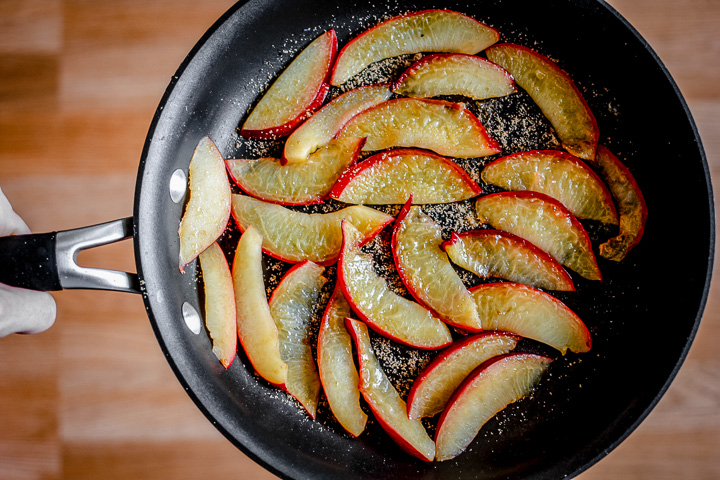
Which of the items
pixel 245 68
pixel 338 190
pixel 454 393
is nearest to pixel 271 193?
pixel 338 190

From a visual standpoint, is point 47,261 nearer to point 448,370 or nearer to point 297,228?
point 297,228

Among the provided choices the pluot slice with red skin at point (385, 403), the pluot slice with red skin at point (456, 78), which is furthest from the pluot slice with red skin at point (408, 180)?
the pluot slice with red skin at point (385, 403)

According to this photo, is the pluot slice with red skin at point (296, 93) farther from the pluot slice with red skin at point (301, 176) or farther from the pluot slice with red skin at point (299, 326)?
the pluot slice with red skin at point (299, 326)

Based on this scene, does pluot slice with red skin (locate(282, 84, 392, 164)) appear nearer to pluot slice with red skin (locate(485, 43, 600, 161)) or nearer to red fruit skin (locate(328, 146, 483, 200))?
red fruit skin (locate(328, 146, 483, 200))

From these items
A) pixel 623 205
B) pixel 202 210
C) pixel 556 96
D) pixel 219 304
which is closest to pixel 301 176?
pixel 202 210

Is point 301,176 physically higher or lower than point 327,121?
lower

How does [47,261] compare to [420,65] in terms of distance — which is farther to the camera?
[420,65]
